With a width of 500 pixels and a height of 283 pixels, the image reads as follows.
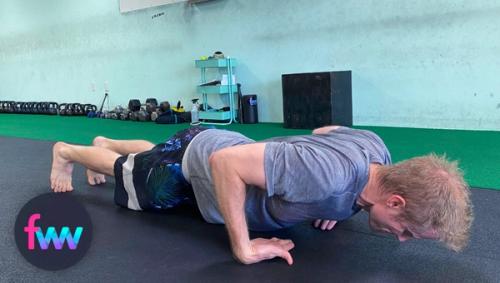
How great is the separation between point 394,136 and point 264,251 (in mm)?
2616

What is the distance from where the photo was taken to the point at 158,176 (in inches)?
65.7

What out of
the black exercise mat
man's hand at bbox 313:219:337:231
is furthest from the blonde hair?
man's hand at bbox 313:219:337:231

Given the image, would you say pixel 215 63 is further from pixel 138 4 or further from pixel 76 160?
pixel 76 160

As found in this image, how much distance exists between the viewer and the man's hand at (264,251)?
1.35 metres

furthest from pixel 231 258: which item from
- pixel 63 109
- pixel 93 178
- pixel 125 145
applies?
pixel 63 109

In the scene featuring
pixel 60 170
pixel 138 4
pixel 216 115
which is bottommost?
pixel 60 170

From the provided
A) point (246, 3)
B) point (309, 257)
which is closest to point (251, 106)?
point (246, 3)

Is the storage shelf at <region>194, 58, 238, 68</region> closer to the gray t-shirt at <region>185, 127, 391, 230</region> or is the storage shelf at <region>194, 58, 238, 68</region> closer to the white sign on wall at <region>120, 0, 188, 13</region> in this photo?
the white sign on wall at <region>120, 0, 188, 13</region>

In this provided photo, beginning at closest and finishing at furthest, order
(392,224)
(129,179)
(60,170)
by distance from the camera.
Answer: (392,224) → (129,179) → (60,170)

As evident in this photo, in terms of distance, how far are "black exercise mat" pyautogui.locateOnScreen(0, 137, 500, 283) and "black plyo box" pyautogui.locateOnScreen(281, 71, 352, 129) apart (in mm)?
2373

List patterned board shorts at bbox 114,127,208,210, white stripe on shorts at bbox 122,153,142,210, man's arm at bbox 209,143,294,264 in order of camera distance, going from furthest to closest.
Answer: white stripe on shorts at bbox 122,153,142,210, patterned board shorts at bbox 114,127,208,210, man's arm at bbox 209,143,294,264

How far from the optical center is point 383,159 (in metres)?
1.34

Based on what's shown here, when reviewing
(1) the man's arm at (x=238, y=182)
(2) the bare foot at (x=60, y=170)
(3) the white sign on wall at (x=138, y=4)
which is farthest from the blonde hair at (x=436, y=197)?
(3) the white sign on wall at (x=138, y=4)

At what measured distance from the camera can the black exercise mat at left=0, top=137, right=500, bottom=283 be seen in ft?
4.32
